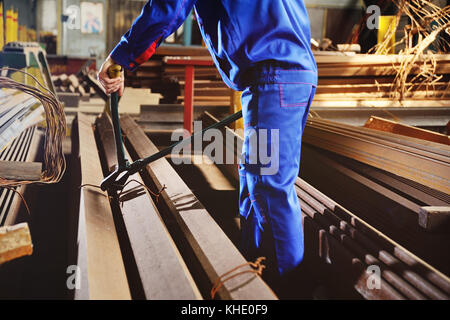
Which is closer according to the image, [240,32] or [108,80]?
[240,32]

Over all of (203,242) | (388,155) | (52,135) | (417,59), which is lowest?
(203,242)

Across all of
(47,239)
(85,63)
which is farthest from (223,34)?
(85,63)

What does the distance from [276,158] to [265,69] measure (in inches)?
14.8

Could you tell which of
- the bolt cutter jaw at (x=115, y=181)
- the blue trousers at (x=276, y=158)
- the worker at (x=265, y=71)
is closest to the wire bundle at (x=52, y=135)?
the bolt cutter jaw at (x=115, y=181)

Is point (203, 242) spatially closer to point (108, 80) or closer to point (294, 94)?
point (294, 94)

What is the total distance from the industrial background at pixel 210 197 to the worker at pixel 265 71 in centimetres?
22

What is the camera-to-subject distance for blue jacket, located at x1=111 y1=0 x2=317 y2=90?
1.67 m

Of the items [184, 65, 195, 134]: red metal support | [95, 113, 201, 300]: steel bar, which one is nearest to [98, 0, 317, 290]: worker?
[95, 113, 201, 300]: steel bar

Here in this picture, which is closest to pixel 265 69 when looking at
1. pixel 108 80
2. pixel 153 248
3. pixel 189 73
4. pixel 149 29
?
pixel 149 29

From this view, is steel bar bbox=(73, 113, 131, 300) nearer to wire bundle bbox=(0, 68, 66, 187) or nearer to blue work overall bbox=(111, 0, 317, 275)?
wire bundle bbox=(0, 68, 66, 187)

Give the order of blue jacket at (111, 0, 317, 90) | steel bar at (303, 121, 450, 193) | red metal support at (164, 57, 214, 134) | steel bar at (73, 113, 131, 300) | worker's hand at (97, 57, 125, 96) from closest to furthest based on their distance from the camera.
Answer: steel bar at (73, 113, 131, 300), blue jacket at (111, 0, 317, 90), worker's hand at (97, 57, 125, 96), steel bar at (303, 121, 450, 193), red metal support at (164, 57, 214, 134)

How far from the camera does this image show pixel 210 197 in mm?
3404

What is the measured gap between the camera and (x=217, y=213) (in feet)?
10.2

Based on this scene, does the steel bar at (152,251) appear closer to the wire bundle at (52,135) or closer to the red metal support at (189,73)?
the wire bundle at (52,135)
